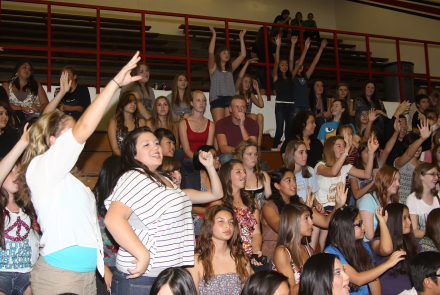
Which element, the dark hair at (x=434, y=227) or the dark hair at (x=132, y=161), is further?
the dark hair at (x=434, y=227)

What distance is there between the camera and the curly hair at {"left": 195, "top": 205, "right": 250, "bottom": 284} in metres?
3.07

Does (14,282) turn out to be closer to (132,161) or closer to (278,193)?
(132,161)

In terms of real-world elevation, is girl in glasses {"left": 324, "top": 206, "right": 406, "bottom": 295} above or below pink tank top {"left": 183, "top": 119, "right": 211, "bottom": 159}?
below

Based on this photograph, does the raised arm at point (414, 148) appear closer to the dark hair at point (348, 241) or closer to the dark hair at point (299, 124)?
the dark hair at point (299, 124)

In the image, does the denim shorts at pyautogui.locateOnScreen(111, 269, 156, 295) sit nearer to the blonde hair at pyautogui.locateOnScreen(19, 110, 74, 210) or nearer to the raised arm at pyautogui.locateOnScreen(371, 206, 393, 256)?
the blonde hair at pyautogui.locateOnScreen(19, 110, 74, 210)

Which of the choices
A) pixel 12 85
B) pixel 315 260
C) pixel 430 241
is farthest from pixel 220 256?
pixel 12 85

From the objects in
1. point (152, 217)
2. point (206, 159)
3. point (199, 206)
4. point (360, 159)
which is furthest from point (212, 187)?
point (360, 159)

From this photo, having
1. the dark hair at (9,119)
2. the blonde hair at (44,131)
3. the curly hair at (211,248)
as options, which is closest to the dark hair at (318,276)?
the curly hair at (211,248)

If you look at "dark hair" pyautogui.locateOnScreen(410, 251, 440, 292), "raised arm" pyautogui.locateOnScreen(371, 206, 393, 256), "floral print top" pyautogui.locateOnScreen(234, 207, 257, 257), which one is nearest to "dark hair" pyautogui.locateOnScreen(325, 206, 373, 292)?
"raised arm" pyautogui.locateOnScreen(371, 206, 393, 256)

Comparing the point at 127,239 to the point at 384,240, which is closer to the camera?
the point at 127,239

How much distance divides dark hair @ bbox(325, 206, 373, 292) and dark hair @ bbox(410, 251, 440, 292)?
1.32 ft

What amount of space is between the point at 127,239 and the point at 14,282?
1.05 metres

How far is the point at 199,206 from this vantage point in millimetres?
4219

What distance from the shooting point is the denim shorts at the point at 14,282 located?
8.27 ft
